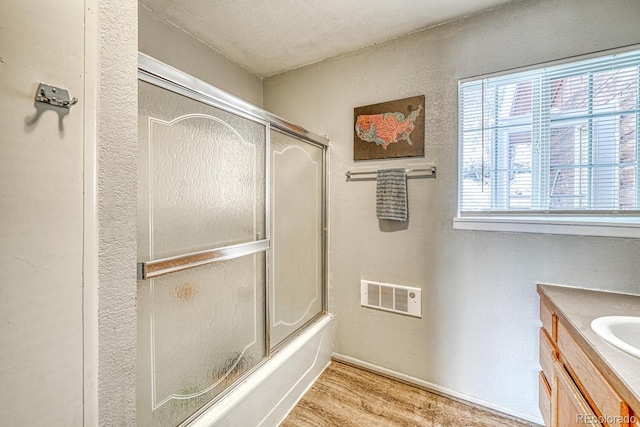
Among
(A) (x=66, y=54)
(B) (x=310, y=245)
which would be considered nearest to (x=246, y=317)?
(B) (x=310, y=245)

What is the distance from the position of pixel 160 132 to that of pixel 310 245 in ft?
4.11

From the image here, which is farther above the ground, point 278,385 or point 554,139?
point 554,139

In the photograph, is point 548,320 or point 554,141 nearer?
point 548,320

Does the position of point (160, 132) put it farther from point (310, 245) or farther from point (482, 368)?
point (482, 368)

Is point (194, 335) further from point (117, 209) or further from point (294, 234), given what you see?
point (294, 234)

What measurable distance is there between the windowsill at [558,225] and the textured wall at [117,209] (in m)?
1.67

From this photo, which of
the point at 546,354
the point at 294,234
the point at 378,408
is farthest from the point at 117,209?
the point at 546,354

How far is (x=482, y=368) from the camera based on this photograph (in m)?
1.65

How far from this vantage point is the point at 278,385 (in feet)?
5.12

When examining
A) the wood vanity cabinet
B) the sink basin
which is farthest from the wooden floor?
A: the sink basin

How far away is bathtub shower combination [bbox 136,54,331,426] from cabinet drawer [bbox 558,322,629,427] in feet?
4.42

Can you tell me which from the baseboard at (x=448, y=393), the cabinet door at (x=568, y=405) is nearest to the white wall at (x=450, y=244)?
the baseboard at (x=448, y=393)

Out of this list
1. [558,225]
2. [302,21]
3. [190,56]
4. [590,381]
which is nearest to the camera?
[590,381]

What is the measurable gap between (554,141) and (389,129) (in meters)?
0.92
